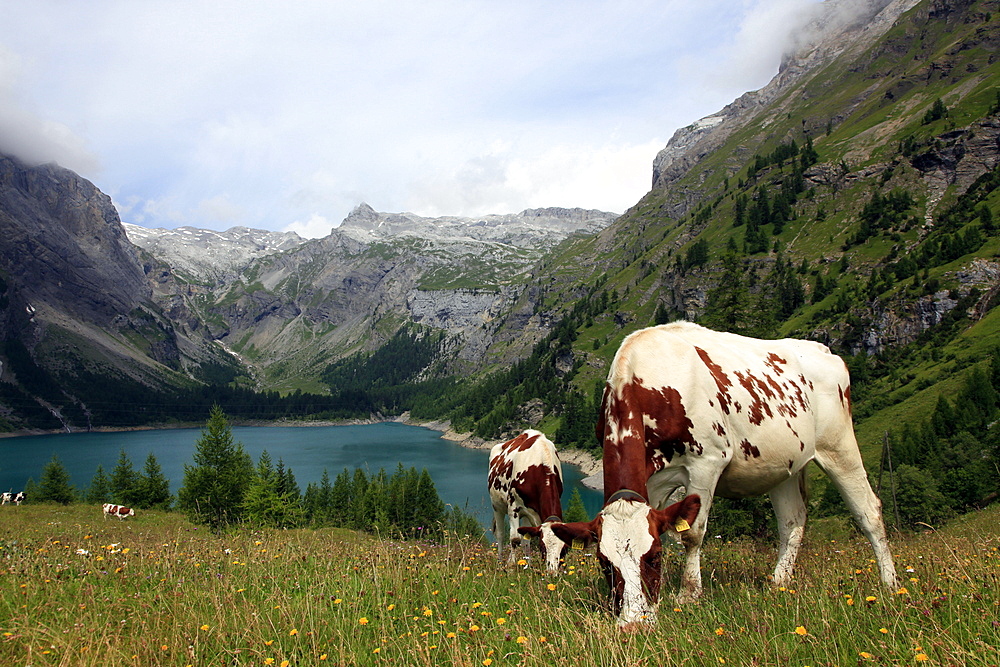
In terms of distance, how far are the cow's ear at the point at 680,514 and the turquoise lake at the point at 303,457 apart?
72.9 m

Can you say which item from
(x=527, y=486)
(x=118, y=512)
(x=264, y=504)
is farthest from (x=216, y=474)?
(x=527, y=486)

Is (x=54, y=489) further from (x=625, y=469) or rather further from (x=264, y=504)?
(x=625, y=469)

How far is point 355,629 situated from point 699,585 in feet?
13.6

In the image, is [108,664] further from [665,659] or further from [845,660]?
[845,660]

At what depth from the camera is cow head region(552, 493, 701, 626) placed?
5105mm

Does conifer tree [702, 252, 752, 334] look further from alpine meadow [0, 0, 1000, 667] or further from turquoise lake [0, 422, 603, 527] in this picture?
turquoise lake [0, 422, 603, 527]

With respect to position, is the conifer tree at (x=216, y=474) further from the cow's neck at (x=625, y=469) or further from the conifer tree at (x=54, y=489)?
the cow's neck at (x=625, y=469)

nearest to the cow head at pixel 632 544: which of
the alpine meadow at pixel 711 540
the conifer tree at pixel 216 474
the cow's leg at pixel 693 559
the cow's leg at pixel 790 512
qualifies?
the alpine meadow at pixel 711 540

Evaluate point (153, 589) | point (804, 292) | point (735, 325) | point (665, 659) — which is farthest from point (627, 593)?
point (804, 292)

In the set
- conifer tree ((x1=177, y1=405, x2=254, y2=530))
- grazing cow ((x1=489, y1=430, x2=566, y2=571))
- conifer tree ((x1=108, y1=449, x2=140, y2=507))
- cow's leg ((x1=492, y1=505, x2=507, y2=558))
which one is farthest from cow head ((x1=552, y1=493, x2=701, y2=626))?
conifer tree ((x1=108, y1=449, x2=140, y2=507))

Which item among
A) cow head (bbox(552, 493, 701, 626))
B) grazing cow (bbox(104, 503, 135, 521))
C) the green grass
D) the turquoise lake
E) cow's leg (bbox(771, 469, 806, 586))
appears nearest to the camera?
the green grass

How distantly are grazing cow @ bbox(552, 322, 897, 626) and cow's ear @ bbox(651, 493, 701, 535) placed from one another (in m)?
0.01

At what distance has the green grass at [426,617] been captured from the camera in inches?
149

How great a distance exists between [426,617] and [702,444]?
13.6 ft
